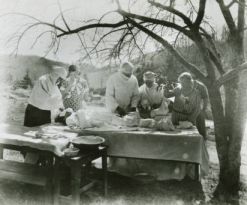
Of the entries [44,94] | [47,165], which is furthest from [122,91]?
[47,165]

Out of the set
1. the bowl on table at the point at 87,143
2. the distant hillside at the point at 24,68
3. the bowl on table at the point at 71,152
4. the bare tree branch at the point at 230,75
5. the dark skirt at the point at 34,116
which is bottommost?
the bowl on table at the point at 71,152

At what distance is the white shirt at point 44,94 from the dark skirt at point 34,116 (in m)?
0.08

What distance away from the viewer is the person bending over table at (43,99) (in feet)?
15.5

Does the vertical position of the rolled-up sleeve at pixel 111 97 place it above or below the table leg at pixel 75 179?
above

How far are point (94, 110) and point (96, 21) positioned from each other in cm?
126

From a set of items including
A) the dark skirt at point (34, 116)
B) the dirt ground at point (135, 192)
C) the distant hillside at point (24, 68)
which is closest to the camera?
the dirt ground at point (135, 192)

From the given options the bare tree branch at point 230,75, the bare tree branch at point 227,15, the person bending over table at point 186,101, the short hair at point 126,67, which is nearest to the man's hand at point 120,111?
the short hair at point 126,67

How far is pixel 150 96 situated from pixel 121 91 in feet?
1.63

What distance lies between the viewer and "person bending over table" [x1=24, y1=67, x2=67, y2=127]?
15.5ft

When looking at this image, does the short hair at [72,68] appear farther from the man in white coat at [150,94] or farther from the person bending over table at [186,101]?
the person bending over table at [186,101]

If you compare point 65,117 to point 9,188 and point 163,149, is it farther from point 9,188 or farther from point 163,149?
point 163,149

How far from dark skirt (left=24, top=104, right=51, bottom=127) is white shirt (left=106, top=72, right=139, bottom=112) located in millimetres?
1051

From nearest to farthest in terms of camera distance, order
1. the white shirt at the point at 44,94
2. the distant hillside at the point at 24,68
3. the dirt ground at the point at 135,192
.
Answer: the dirt ground at the point at 135,192, the white shirt at the point at 44,94, the distant hillside at the point at 24,68

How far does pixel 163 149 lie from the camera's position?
154 inches
